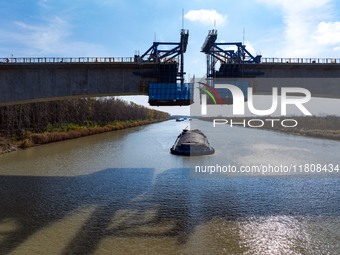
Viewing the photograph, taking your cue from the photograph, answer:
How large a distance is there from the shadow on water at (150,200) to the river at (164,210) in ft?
0.16

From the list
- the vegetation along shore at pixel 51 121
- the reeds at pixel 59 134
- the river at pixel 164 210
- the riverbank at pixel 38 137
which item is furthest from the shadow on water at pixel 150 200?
the reeds at pixel 59 134

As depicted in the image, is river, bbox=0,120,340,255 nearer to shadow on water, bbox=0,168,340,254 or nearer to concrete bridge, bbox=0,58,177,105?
shadow on water, bbox=0,168,340,254

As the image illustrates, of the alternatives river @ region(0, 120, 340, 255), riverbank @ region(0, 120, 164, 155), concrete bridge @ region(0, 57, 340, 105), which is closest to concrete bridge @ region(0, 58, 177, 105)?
concrete bridge @ region(0, 57, 340, 105)

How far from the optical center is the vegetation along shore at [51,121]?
43.1 meters

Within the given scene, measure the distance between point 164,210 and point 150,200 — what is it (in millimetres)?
2008

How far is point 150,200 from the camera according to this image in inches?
680

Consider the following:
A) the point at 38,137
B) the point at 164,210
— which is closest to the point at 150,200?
the point at 164,210

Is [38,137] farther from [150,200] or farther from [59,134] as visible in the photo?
[150,200]

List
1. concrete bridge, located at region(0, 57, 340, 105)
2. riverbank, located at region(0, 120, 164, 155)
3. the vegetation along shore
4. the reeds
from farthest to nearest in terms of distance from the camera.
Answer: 1. the vegetation along shore
2. the reeds
3. riverbank, located at region(0, 120, 164, 155)
4. concrete bridge, located at region(0, 57, 340, 105)

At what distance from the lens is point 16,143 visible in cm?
3972

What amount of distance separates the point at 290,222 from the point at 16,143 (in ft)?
119

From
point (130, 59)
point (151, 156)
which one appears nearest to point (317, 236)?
point (130, 59)

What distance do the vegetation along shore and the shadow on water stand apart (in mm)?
18803

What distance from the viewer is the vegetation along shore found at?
1696 inches
